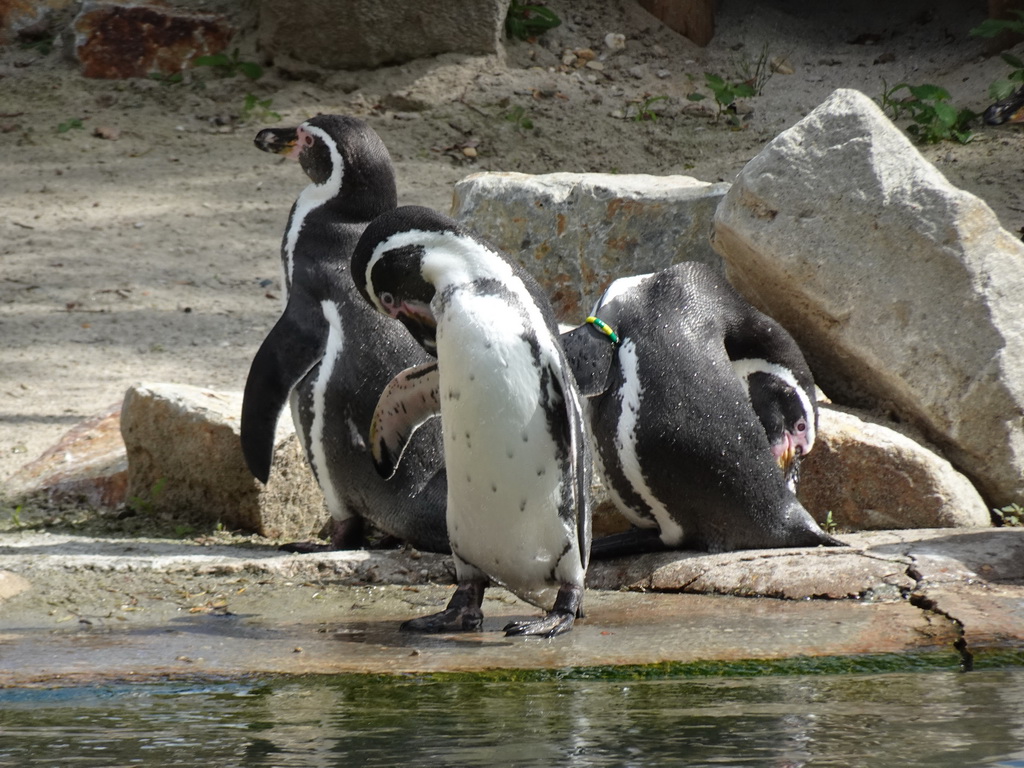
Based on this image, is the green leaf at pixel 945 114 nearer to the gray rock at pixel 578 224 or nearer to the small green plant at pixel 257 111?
the gray rock at pixel 578 224

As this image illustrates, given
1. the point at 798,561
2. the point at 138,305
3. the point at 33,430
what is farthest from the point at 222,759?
the point at 138,305

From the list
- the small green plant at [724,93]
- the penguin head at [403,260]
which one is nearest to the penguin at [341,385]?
the penguin head at [403,260]

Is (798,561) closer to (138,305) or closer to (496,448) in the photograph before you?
(496,448)

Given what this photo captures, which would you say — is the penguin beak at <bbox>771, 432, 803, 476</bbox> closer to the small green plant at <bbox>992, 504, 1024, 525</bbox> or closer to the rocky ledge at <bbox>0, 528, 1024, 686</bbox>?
the rocky ledge at <bbox>0, 528, 1024, 686</bbox>

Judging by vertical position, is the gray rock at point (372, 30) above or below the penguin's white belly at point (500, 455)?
above

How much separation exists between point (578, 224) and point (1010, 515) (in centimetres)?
219

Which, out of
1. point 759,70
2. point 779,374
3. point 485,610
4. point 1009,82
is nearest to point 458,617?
point 485,610

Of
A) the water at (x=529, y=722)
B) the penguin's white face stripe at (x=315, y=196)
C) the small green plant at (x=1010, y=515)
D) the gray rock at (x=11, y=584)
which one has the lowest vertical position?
the water at (x=529, y=722)

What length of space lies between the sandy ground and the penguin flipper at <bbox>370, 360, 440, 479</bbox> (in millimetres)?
2960

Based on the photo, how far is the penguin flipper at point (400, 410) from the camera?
12.0 ft

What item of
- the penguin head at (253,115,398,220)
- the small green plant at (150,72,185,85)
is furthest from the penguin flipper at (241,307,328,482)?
the small green plant at (150,72,185,85)

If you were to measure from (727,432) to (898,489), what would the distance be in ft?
2.19

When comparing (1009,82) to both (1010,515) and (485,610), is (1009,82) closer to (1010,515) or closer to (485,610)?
(1010,515)

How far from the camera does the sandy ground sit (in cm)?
740
